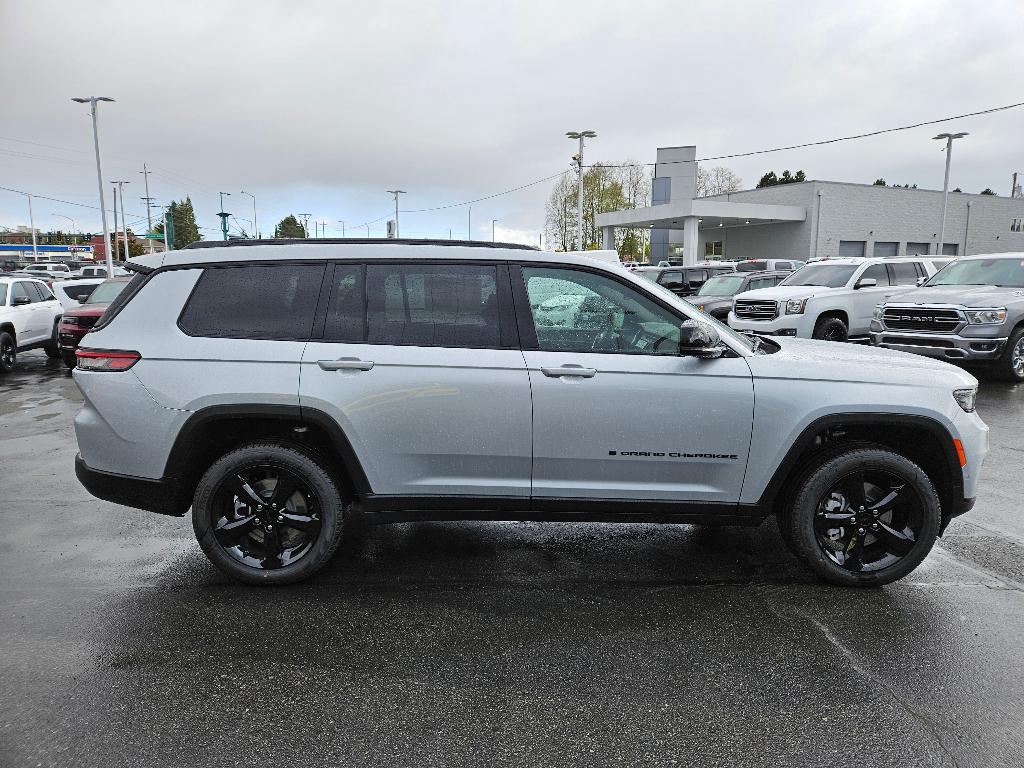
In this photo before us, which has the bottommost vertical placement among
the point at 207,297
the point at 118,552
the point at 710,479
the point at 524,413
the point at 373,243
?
the point at 118,552

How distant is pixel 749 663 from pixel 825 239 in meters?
Result: 45.9

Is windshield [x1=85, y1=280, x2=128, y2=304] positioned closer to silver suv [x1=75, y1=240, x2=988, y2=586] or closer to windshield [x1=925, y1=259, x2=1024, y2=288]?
silver suv [x1=75, y1=240, x2=988, y2=586]

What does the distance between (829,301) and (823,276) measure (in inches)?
58.4

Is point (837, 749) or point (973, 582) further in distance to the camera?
point (973, 582)

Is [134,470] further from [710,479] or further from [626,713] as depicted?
[710,479]

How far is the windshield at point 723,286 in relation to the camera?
18.6 meters

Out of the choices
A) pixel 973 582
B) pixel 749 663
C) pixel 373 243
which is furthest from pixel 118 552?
pixel 973 582

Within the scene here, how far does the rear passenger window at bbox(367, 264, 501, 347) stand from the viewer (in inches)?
149

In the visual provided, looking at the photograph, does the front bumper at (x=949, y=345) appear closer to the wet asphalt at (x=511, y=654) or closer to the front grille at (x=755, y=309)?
the front grille at (x=755, y=309)

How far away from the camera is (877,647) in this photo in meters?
3.31

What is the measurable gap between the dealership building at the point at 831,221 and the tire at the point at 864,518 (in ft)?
124

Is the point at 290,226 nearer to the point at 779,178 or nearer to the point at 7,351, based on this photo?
the point at 779,178

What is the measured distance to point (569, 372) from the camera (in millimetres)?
3674

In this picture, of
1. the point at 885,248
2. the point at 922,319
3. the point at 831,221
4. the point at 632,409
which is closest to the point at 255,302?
the point at 632,409
